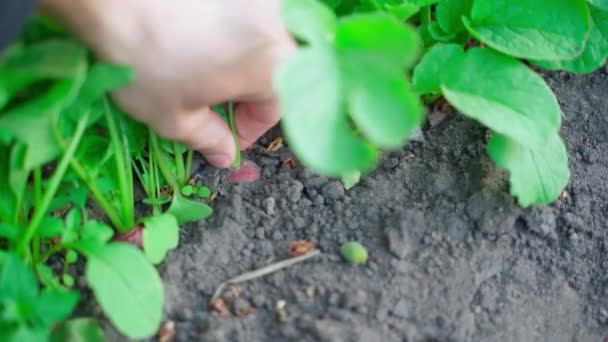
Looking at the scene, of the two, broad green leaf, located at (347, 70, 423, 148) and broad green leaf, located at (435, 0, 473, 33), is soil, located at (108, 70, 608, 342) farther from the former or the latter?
broad green leaf, located at (347, 70, 423, 148)

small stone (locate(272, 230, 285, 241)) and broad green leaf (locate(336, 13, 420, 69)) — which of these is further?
small stone (locate(272, 230, 285, 241))

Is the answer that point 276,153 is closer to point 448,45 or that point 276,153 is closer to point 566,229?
point 448,45

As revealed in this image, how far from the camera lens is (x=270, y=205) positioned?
1.11 meters

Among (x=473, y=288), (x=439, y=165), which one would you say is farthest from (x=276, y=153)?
(x=473, y=288)

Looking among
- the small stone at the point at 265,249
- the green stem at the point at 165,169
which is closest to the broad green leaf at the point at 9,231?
the green stem at the point at 165,169

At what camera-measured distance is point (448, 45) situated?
1084 millimetres

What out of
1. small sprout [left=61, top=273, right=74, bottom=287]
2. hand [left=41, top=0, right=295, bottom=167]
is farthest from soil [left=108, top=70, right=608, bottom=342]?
hand [left=41, top=0, right=295, bottom=167]

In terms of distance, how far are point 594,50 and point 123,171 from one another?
72 centimetres

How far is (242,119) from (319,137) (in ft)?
1.25

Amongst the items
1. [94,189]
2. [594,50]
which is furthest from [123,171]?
[594,50]

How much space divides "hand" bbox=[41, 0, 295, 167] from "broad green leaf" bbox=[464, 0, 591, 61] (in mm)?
338

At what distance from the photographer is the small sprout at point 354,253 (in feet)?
3.34

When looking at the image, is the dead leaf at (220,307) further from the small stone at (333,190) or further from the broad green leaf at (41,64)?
the broad green leaf at (41,64)

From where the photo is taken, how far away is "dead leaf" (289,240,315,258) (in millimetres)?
1044
